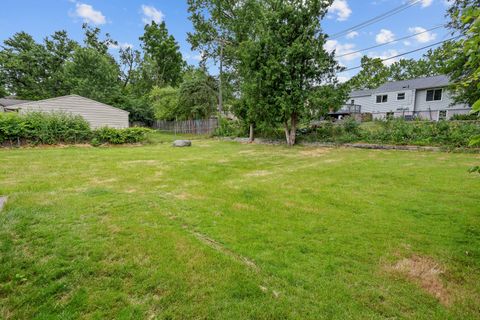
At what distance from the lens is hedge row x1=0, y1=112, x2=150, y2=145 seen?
33.6ft

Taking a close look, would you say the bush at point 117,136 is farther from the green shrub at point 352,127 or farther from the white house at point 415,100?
the white house at point 415,100

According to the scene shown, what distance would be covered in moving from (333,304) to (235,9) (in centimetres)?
2262

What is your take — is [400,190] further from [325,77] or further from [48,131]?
[48,131]

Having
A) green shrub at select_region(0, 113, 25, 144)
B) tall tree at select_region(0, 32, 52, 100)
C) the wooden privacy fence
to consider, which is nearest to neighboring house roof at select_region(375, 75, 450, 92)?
the wooden privacy fence

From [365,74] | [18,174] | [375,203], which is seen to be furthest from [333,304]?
[365,74]

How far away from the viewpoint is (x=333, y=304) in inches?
72.2

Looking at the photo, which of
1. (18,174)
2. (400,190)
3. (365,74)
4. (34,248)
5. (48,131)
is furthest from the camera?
(365,74)

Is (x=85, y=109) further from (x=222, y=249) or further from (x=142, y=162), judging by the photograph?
(x=222, y=249)

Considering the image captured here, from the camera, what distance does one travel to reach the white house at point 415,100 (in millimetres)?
19578

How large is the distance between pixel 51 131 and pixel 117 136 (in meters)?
2.75

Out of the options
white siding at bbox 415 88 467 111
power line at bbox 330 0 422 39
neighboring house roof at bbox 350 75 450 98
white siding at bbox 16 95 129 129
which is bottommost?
white siding at bbox 16 95 129 129

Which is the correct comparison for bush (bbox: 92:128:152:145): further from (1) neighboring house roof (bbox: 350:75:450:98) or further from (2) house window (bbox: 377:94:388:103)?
(2) house window (bbox: 377:94:388:103)

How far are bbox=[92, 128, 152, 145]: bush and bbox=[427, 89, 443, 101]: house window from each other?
2368 cm

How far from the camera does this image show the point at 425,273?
7.34 ft
